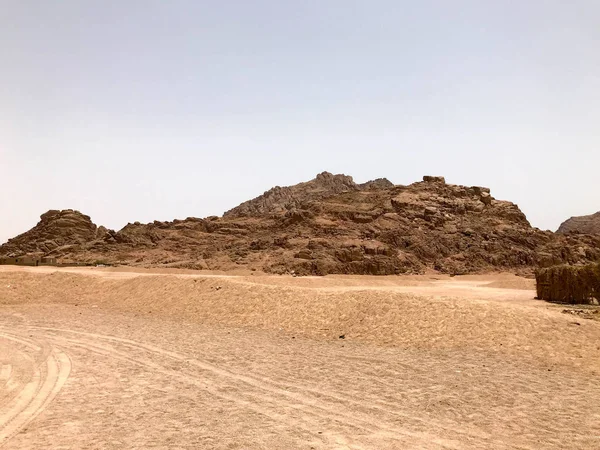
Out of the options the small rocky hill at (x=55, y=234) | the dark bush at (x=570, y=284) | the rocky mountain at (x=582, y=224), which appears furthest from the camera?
the rocky mountain at (x=582, y=224)

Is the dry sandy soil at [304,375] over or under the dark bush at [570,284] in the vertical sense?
under

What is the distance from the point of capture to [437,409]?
26.7ft

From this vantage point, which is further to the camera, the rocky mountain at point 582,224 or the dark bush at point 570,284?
the rocky mountain at point 582,224

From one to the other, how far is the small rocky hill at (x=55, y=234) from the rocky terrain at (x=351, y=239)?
0.48 ft

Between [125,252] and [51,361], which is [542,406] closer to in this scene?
[51,361]

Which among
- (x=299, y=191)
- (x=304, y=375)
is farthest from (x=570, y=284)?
(x=299, y=191)

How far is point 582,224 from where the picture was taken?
9131cm

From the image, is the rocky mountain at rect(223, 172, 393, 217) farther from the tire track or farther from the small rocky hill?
the tire track

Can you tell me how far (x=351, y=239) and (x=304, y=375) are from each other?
34.3 metres

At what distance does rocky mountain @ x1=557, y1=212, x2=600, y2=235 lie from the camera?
281 feet

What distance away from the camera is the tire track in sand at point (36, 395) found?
23.1 feet

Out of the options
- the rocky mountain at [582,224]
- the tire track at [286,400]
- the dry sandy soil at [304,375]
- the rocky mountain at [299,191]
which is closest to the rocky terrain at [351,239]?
the rocky mountain at [299,191]

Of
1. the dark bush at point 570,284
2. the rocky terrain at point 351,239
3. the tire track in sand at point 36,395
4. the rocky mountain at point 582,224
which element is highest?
the rocky mountain at point 582,224

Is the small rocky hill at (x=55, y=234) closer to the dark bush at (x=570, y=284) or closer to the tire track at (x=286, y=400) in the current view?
the tire track at (x=286, y=400)
